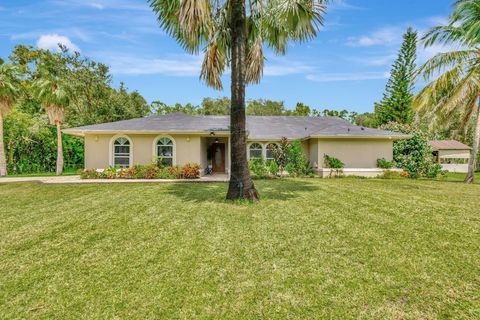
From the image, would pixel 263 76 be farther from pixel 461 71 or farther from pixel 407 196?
pixel 461 71

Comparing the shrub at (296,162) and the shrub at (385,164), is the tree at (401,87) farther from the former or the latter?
the shrub at (296,162)

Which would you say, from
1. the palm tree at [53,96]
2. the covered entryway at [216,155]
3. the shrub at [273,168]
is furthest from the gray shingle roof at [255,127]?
the palm tree at [53,96]

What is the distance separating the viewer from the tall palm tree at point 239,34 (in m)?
7.98

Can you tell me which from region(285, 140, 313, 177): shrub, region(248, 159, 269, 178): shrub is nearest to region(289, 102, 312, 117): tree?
region(285, 140, 313, 177): shrub

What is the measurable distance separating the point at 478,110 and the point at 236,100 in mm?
14336

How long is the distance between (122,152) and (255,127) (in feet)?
31.2

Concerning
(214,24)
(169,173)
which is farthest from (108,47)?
(214,24)

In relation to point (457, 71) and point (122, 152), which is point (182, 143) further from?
point (457, 71)

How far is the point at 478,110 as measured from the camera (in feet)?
45.6

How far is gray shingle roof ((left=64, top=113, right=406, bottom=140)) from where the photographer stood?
1553cm

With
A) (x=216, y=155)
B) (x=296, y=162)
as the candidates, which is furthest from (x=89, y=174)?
(x=296, y=162)

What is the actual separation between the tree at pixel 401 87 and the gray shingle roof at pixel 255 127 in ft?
37.5

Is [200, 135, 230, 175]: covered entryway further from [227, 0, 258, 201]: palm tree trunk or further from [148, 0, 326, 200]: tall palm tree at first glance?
[227, 0, 258, 201]: palm tree trunk

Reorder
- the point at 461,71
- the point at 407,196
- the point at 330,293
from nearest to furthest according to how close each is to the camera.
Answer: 1. the point at 330,293
2. the point at 407,196
3. the point at 461,71
